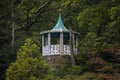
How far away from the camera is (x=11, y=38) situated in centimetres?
2547

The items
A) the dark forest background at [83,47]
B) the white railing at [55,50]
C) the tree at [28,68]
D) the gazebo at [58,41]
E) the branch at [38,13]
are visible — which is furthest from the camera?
the branch at [38,13]

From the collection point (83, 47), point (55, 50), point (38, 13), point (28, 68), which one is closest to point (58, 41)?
point (55, 50)

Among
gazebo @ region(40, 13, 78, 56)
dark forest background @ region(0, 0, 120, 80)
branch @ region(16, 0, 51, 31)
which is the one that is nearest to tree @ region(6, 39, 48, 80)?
dark forest background @ region(0, 0, 120, 80)

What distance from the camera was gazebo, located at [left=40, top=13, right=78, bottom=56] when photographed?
2873 cm

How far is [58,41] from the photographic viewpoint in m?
29.6

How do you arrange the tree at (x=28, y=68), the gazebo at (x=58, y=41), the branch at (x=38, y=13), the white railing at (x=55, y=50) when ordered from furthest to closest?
the branch at (x=38, y=13), the gazebo at (x=58, y=41), the white railing at (x=55, y=50), the tree at (x=28, y=68)

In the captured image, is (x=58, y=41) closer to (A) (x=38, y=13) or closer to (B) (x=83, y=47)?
(B) (x=83, y=47)

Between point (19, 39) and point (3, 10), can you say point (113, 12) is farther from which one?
point (19, 39)

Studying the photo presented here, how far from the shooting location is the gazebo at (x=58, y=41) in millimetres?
28734

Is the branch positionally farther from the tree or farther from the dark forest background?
the tree

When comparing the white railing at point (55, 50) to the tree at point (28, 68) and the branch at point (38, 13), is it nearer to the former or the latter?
the branch at point (38, 13)

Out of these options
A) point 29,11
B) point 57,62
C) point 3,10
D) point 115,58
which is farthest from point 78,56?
point 29,11

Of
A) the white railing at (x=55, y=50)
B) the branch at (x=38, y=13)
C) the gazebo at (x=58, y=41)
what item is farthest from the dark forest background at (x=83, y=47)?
the branch at (x=38, y=13)

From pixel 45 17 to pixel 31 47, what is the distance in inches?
539
